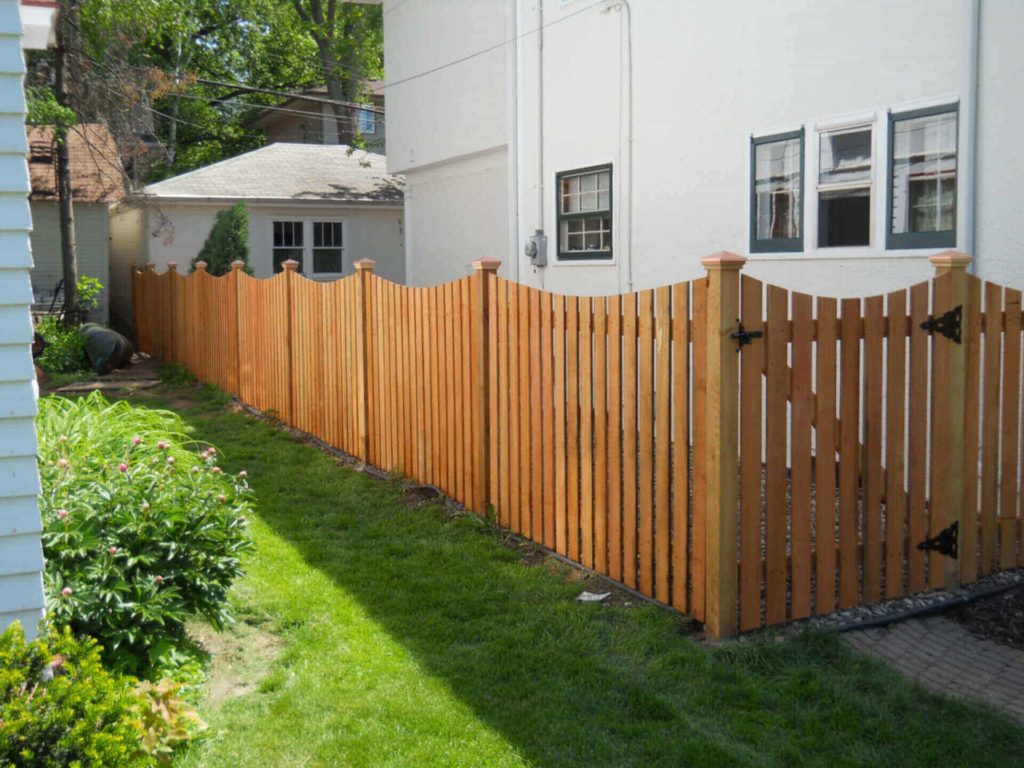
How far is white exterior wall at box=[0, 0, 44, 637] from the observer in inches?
158

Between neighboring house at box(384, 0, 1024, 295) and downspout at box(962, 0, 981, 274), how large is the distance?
1cm

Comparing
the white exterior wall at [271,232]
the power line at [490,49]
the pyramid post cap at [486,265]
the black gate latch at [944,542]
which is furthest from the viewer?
the white exterior wall at [271,232]

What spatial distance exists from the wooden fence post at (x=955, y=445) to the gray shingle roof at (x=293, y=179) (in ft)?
67.6

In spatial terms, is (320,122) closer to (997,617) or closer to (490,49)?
(490,49)

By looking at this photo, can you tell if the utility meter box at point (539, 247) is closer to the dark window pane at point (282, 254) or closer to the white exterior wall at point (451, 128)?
the white exterior wall at point (451, 128)

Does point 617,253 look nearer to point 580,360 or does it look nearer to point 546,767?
point 580,360

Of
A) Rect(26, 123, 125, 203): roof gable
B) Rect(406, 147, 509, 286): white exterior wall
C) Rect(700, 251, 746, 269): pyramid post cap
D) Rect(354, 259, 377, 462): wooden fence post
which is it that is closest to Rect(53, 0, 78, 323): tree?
Rect(26, 123, 125, 203): roof gable

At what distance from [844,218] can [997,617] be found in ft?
11.7

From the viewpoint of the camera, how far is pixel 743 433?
5.33m

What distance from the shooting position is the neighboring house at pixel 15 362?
4.01 meters

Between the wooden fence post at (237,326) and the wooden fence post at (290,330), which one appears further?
the wooden fence post at (237,326)

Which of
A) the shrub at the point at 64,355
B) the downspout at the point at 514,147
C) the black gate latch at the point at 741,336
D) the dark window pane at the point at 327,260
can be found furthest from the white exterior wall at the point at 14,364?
the dark window pane at the point at 327,260

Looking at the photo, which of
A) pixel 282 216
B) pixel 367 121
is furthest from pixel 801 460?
pixel 367 121

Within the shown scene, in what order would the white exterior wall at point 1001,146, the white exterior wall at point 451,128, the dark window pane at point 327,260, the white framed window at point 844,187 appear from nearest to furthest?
the white exterior wall at point 1001,146
the white framed window at point 844,187
the white exterior wall at point 451,128
the dark window pane at point 327,260
